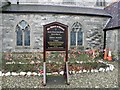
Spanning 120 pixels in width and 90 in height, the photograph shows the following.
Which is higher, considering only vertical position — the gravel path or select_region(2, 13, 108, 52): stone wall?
select_region(2, 13, 108, 52): stone wall

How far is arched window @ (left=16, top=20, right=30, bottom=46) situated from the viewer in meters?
13.2

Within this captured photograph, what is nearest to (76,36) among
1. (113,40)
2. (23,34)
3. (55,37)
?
(113,40)

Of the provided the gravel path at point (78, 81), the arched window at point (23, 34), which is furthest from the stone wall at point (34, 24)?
the gravel path at point (78, 81)

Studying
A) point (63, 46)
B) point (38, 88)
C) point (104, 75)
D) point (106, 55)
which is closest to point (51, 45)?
point (63, 46)

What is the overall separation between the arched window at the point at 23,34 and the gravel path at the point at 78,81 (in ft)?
22.3

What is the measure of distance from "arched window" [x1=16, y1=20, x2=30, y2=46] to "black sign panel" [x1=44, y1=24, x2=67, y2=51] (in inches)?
280

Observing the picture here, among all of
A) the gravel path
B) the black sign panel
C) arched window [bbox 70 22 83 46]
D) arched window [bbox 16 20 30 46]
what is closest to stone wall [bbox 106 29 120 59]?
arched window [bbox 70 22 83 46]

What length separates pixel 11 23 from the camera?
13.0 metres

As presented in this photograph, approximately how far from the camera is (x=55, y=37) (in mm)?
6445

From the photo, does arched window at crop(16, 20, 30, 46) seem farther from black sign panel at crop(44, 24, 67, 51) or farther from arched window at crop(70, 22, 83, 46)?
black sign panel at crop(44, 24, 67, 51)

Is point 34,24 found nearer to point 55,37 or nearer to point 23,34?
point 23,34

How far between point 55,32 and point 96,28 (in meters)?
8.00

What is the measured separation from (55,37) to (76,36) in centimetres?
757

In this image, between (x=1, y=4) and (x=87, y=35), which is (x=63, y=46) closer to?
(x=87, y=35)
